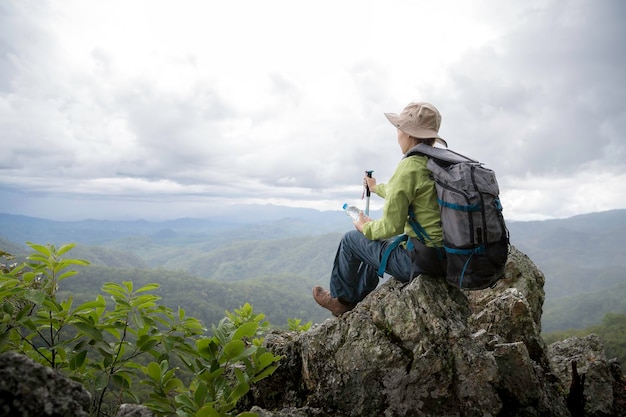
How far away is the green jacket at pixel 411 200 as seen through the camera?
536cm

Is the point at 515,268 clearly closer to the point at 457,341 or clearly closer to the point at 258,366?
the point at 457,341

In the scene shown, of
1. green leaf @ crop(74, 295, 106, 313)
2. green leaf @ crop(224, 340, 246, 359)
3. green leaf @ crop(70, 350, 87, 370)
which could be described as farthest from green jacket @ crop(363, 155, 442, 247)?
green leaf @ crop(70, 350, 87, 370)

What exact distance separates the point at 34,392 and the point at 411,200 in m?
4.69

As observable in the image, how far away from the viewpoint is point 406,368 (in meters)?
5.00

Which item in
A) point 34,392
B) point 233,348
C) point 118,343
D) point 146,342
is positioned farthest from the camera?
point 118,343

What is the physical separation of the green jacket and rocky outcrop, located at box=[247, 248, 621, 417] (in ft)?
3.08

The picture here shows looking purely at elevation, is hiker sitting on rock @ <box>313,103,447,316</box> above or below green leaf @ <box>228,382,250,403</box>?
above

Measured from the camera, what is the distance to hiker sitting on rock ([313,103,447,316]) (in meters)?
5.39

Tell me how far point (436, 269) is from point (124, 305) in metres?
4.39

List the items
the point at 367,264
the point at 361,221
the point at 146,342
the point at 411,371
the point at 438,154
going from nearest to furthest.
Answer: the point at 146,342 < the point at 411,371 < the point at 438,154 < the point at 361,221 < the point at 367,264

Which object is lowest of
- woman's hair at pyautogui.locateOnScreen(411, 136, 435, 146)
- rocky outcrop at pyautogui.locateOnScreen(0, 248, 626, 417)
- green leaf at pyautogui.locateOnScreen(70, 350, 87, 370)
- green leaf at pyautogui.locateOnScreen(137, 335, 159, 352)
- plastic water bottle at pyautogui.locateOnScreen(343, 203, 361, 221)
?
rocky outcrop at pyautogui.locateOnScreen(0, 248, 626, 417)

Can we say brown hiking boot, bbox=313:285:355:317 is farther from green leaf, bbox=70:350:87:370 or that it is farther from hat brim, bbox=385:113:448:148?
green leaf, bbox=70:350:87:370

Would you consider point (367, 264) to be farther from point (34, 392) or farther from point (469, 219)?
point (34, 392)

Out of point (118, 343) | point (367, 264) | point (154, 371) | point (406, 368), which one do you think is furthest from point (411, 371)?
point (118, 343)
